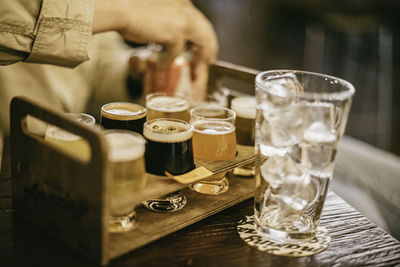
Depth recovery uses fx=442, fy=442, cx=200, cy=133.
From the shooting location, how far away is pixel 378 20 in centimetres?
354

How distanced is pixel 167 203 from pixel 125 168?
9.3 inches

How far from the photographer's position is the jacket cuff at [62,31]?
118 centimetres

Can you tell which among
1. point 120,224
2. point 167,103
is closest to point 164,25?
point 167,103

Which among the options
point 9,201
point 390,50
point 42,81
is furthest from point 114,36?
point 390,50

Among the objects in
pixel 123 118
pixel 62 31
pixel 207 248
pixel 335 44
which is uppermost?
pixel 62 31

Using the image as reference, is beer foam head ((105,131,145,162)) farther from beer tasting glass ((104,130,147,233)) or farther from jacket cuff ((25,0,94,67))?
jacket cuff ((25,0,94,67))

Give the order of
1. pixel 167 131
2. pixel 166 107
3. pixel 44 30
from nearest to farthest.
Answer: pixel 167 131
pixel 44 30
pixel 166 107

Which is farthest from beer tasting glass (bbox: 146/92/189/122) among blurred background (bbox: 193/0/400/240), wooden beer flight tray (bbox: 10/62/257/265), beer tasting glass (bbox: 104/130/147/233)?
blurred background (bbox: 193/0/400/240)

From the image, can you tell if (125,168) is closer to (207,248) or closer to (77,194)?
(77,194)

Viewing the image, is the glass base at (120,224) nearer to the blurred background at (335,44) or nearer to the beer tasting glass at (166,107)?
the beer tasting glass at (166,107)

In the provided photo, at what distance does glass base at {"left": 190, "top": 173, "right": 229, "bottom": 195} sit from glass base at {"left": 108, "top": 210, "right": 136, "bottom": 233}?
0.26m

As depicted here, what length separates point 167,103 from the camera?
1343mm

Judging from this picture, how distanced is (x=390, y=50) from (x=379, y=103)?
1.83 feet

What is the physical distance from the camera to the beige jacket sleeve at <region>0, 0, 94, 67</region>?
115 cm
